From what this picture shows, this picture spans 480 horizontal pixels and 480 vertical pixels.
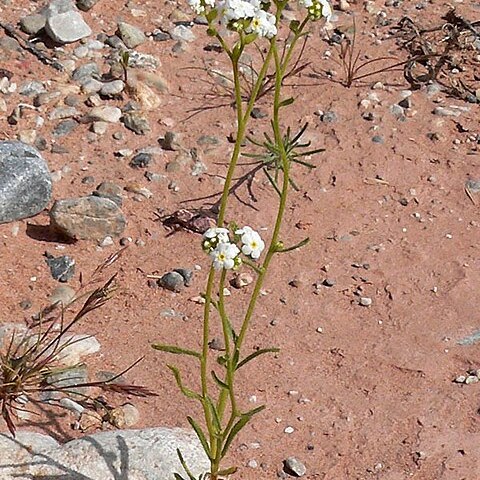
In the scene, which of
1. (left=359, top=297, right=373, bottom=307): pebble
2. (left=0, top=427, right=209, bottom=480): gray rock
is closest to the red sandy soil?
(left=359, top=297, right=373, bottom=307): pebble

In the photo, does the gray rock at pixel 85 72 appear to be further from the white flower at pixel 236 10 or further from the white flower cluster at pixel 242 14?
the white flower at pixel 236 10

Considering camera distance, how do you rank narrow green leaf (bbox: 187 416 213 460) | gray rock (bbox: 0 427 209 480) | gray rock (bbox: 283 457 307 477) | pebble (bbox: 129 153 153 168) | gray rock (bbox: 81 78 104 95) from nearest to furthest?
narrow green leaf (bbox: 187 416 213 460), gray rock (bbox: 0 427 209 480), gray rock (bbox: 283 457 307 477), pebble (bbox: 129 153 153 168), gray rock (bbox: 81 78 104 95)

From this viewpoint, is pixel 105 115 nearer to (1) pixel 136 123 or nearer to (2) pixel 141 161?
(1) pixel 136 123

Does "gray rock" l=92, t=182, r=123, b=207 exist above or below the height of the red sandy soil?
below

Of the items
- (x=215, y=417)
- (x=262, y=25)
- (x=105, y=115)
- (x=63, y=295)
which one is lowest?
(x=63, y=295)

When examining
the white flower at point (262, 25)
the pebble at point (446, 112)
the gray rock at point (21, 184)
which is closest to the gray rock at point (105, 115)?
the gray rock at point (21, 184)

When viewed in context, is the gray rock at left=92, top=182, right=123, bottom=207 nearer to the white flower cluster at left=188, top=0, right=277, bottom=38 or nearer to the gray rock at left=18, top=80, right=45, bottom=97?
the gray rock at left=18, top=80, right=45, bottom=97

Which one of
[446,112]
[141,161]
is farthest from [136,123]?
[446,112]
